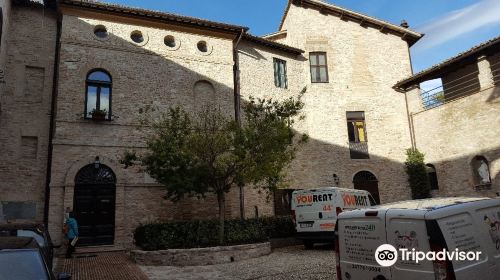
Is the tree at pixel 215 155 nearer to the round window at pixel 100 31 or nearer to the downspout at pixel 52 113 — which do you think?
the downspout at pixel 52 113

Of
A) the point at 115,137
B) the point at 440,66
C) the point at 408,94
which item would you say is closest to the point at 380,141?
the point at 408,94

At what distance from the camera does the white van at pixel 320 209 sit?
13023mm

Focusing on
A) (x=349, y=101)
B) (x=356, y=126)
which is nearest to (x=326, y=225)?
(x=356, y=126)

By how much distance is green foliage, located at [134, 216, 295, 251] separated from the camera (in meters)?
12.0

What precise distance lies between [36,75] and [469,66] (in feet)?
65.4

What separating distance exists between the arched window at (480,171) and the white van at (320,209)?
7.26 m

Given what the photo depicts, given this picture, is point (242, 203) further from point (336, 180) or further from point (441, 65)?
point (441, 65)

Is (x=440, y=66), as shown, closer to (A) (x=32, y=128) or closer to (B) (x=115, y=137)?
(B) (x=115, y=137)

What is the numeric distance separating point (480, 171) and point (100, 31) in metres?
18.1

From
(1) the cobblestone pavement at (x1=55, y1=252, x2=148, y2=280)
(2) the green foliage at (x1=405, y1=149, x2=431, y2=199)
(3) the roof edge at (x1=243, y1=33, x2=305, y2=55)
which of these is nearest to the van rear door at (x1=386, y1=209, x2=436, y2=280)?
(1) the cobblestone pavement at (x1=55, y1=252, x2=148, y2=280)

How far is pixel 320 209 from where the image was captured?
13234 millimetres

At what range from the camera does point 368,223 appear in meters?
4.73

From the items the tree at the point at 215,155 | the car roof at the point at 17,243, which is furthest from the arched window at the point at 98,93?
the car roof at the point at 17,243

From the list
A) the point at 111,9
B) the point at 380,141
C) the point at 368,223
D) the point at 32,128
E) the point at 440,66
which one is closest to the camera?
the point at 368,223
